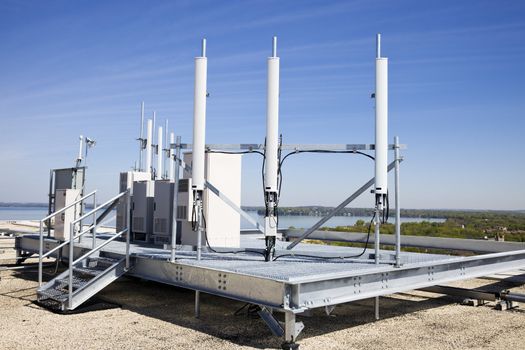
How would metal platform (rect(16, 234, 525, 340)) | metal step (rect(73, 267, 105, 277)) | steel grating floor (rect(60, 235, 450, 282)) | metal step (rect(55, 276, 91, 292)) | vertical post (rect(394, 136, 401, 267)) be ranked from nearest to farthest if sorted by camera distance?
1. metal platform (rect(16, 234, 525, 340))
2. steel grating floor (rect(60, 235, 450, 282))
3. vertical post (rect(394, 136, 401, 267))
4. metal step (rect(55, 276, 91, 292))
5. metal step (rect(73, 267, 105, 277))

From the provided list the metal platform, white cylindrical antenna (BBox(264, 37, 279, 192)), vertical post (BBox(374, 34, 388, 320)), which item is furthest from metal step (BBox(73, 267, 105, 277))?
vertical post (BBox(374, 34, 388, 320))

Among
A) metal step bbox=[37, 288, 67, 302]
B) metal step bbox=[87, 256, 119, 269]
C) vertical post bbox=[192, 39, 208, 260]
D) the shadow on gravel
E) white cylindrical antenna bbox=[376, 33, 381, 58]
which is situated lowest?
the shadow on gravel

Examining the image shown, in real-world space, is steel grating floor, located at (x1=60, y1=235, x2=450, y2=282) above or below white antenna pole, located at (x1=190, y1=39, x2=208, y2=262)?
below

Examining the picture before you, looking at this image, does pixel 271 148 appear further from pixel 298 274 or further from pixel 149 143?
pixel 149 143

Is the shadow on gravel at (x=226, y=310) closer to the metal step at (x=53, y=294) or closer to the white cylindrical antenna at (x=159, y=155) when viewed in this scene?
the metal step at (x=53, y=294)

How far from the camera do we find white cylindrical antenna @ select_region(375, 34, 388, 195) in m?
7.12

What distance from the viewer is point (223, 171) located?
9914 mm

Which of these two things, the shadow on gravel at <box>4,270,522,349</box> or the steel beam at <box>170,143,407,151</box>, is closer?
the shadow on gravel at <box>4,270,522,349</box>

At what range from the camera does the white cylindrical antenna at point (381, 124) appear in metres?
7.12

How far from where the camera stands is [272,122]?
761 cm

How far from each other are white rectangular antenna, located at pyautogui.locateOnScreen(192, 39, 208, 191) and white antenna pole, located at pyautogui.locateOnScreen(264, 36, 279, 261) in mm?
956

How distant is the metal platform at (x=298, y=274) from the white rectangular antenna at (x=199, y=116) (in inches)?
53.0

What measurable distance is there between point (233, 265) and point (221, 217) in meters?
2.83

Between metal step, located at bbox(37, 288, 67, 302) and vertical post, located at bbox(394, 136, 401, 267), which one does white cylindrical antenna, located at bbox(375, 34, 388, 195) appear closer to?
vertical post, located at bbox(394, 136, 401, 267)
